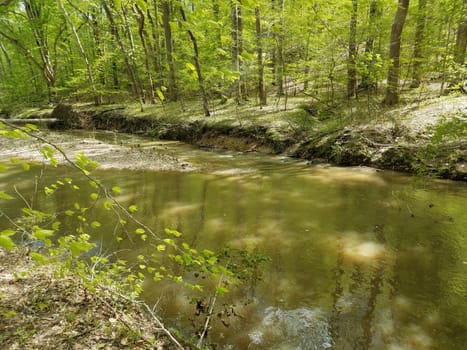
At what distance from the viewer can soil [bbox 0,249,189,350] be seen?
2258mm

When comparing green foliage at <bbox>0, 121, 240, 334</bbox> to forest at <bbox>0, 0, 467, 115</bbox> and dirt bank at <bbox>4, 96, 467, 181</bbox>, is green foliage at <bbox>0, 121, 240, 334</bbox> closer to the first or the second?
forest at <bbox>0, 0, 467, 115</bbox>

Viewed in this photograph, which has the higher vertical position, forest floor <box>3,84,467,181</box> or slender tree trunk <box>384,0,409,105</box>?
slender tree trunk <box>384,0,409,105</box>

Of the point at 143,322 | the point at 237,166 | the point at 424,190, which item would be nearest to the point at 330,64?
the point at 237,166

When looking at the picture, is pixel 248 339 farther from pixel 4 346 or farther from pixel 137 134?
pixel 137 134

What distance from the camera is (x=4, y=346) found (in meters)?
2.13

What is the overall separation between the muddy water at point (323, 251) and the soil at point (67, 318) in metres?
0.37

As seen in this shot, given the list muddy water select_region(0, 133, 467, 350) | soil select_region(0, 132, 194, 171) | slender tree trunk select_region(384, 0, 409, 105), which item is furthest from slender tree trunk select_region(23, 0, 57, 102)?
slender tree trunk select_region(384, 0, 409, 105)

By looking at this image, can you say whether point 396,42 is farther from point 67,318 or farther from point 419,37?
point 67,318

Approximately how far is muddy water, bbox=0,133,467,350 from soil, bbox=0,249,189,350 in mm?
366

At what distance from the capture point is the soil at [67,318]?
2.26 m

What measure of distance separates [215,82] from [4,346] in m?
13.6

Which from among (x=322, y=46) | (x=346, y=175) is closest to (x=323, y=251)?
(x=346, y=175)

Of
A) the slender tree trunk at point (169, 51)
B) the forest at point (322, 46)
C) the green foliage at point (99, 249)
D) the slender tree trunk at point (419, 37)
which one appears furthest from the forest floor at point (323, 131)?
the green foliage at point (99, 249)

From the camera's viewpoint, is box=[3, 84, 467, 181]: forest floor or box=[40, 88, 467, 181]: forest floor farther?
box=[3, 84, 467, 181]: forest floor
